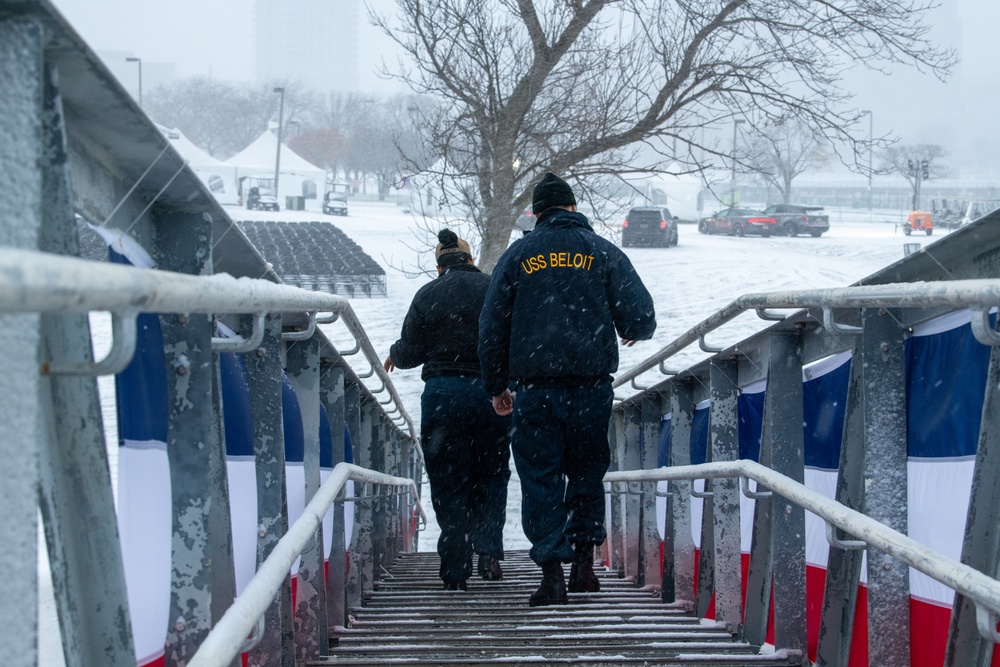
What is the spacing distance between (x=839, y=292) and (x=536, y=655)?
1620 millimetres

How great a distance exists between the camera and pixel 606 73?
14.8m

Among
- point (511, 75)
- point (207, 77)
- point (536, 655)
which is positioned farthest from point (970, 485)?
point (207, 77)

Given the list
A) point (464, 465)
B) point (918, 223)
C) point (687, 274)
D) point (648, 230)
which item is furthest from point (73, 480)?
point (918, 223)

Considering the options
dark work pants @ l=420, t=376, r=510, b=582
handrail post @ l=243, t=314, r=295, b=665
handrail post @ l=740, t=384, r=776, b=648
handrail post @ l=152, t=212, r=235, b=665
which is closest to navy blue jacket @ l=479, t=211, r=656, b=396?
handrail post @ l=740, t=384, r=776, b=648

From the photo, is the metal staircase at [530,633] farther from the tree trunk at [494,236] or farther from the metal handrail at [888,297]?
the tree trunk at [494,236]

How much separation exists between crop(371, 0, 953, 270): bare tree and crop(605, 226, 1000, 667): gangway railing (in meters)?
10.3

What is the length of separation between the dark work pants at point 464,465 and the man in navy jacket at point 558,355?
93 centimetres

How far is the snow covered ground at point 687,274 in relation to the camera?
63.9ft

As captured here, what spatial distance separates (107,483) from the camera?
1590 millimetres

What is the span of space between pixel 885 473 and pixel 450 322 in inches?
125

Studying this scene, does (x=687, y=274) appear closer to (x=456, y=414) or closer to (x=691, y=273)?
(x=691, y=273)

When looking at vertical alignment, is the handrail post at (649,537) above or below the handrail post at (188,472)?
below

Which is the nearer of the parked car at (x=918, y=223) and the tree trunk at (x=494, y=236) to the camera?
the tree trunk at (x=494, y=236)

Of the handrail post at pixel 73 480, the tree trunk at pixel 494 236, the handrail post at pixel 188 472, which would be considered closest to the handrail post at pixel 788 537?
the handrail post at pixel 188 472
